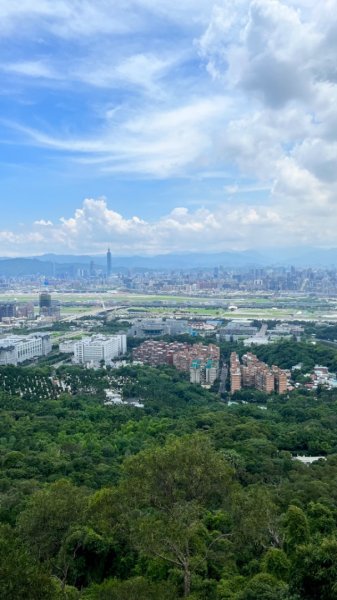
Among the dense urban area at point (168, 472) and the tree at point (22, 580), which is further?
the dense urban area at point (168, 472)

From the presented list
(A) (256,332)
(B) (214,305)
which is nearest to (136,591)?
(A) (256,332)

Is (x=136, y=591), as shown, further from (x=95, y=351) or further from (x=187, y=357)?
(x=95, y=351)

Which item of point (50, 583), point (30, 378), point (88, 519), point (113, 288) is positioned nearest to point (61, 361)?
point (30, 378)

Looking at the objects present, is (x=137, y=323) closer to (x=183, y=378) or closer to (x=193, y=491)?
(x=183, y=378)

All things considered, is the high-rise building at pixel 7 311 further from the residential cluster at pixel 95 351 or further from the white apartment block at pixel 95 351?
the white apartment block at pixel 95 351

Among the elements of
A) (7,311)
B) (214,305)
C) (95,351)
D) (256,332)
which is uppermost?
(7,311)

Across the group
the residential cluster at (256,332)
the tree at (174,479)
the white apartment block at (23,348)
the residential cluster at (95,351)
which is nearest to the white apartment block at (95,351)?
the residential cluster at (95,351)

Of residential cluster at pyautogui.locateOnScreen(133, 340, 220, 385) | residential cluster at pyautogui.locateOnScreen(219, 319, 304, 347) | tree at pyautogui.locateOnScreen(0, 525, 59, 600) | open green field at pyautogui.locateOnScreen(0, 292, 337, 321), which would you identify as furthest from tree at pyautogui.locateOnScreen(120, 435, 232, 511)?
open green field at pyautogui.locateOnScreen(0, 292, 337, 321)
